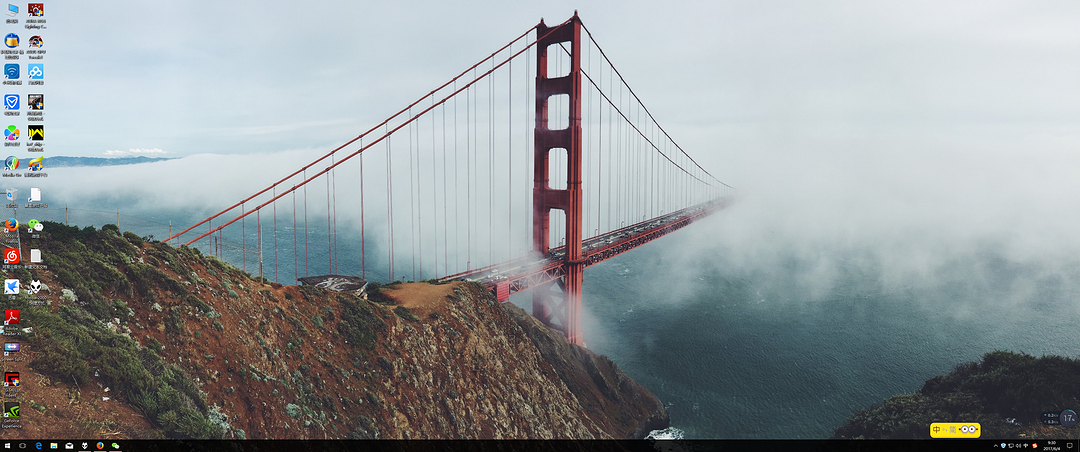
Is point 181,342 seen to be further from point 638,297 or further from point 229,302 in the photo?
point 638,297

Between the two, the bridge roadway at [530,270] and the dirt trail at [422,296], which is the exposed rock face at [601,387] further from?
the dirt trail at [422,296]

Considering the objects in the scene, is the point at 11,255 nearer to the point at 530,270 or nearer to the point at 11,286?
the point at 11,286

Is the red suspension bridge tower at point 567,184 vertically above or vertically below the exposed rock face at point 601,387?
above

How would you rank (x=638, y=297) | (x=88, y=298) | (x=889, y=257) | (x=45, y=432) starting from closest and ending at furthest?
1. (x=45, y=432)
2. (x=88, y=298)
3. (x=638, y=297)
4. (x=889, y=257)

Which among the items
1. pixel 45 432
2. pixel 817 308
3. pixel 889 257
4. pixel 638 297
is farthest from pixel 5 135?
pixel 889 257
